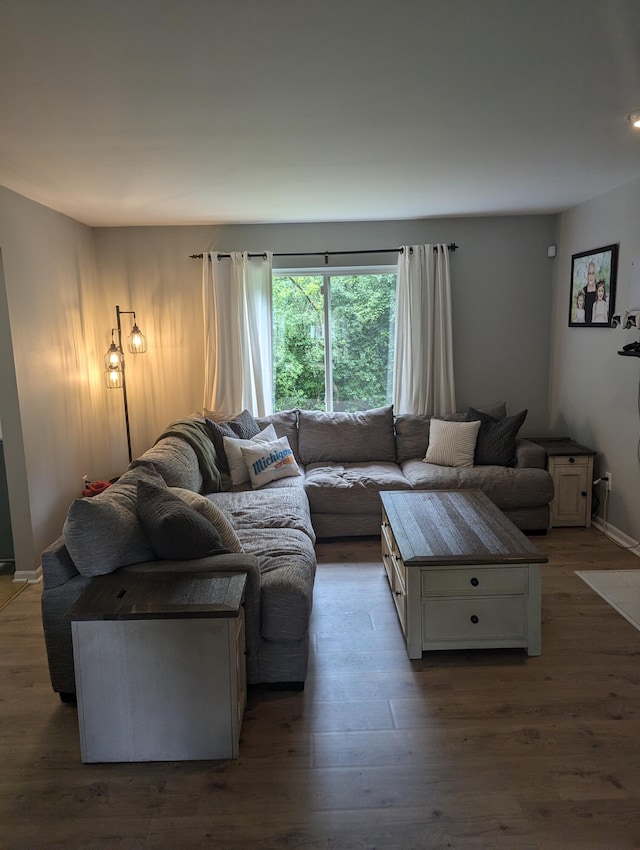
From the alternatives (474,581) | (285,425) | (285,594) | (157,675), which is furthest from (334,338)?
(157,675)

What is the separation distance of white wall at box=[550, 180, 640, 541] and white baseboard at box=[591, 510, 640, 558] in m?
0.04

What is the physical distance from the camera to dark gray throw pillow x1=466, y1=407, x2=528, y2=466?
455 centimetres

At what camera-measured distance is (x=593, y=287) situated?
440cm

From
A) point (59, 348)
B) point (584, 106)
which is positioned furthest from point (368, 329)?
point (584, 106)

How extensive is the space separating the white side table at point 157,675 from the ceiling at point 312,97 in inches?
71.9

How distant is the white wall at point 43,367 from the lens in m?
3.64

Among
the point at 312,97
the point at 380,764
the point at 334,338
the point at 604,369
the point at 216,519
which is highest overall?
the point at 312,97

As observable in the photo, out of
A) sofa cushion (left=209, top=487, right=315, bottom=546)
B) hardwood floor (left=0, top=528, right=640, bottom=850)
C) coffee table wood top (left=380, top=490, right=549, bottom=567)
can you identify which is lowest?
hardwood floor (left=0, top=528, right=640, bottom=850)

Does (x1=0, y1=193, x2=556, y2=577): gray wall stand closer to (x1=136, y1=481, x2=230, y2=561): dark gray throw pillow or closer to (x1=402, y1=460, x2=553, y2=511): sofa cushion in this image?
(x1=402, y1=460, x2=553, y2=511): sofa cushion

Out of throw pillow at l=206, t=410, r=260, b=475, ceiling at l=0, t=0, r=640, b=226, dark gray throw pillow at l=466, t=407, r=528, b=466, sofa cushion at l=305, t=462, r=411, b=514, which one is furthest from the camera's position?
dark gray throw pillow at l=466, t=407, r=528, b=466

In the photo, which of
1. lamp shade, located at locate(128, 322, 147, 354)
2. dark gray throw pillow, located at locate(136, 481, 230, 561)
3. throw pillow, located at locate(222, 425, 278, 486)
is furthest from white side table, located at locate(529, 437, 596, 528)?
lamp shade, located at locate(128, 322, 147, 354)

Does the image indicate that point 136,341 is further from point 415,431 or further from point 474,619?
point 474,619

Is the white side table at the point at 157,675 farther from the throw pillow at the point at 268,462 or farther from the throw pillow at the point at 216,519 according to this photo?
the throw pillow at the point at 268,462

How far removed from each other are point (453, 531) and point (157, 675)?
1.66 metres
